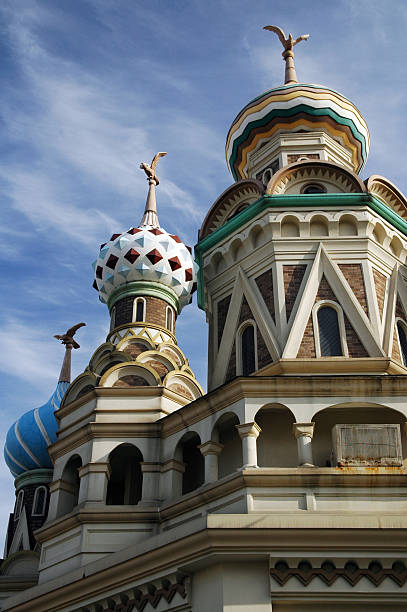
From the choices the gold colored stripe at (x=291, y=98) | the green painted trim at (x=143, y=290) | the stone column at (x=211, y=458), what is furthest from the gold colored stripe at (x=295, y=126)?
the stone column at (x=211, y=458)

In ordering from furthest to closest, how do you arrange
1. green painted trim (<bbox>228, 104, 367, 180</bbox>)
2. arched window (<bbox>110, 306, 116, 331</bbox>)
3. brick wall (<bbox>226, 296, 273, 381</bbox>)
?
green painted trim (<bbox>228, 104, 367, 180</bbox>) → arched window (<bbox>110, 306, 116, 331</bbox>) → brick wall (<bbox>226, 296, 273, 381</bbox>)

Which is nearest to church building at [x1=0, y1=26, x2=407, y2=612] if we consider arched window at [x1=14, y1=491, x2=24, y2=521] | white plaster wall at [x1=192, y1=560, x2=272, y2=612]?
white plaster wall at [x1=192, y1=560, x2=272, y2=612]

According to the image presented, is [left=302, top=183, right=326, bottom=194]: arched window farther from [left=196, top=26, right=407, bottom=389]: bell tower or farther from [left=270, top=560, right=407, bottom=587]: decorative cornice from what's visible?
[left=270, top=560, right=407, bottom=587]: decorative cornice

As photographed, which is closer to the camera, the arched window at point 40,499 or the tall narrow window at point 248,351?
the tall narrow window at point 248,351

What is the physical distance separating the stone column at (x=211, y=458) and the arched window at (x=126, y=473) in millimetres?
2299

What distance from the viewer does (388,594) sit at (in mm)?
10328

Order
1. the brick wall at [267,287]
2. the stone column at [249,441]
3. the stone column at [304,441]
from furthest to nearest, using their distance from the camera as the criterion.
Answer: the brick wall at [267,287]
the stone column at [249,441]
the stone column at [304,441]

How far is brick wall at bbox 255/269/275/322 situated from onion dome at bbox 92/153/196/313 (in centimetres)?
385

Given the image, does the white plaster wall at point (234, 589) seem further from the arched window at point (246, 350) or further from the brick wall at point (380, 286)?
the brick wall at point (380, 286)

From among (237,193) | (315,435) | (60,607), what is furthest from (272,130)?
(60,607)

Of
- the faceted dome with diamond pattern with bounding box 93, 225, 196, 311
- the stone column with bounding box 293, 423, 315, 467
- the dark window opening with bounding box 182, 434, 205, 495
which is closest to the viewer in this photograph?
the stone column with bounding box 293, 423, 315, 467

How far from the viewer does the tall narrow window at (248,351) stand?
15758 mm

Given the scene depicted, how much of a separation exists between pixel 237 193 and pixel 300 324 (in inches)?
208

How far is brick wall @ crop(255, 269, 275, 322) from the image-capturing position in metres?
15.9
